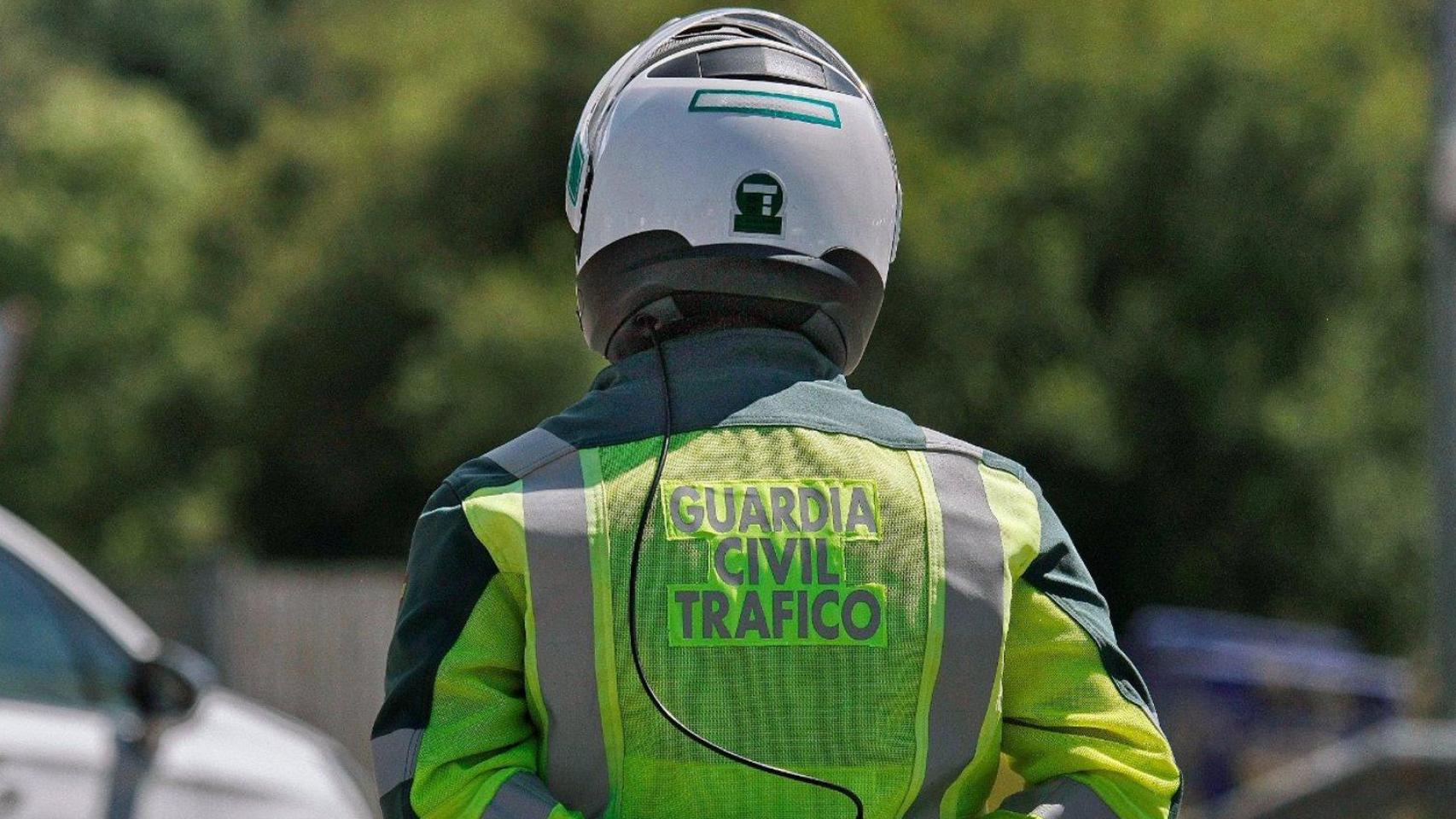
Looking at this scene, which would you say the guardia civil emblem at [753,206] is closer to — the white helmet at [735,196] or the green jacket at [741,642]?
the white helmet at [735,196]

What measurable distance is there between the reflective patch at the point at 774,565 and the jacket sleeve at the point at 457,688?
157mm

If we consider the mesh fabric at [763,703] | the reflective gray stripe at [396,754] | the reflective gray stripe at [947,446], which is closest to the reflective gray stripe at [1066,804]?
the mesh fabric at [763,703]

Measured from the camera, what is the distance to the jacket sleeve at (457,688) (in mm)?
2012

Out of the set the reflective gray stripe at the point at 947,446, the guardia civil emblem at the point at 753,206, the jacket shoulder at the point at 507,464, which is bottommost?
the reflective gray stripe at the point at 947,446

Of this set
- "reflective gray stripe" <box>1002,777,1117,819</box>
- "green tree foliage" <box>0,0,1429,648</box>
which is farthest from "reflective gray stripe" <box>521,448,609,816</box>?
"green tree foliage" <box>0,0,1429,648</box>

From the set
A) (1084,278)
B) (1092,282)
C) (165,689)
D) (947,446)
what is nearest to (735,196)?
(947,446)

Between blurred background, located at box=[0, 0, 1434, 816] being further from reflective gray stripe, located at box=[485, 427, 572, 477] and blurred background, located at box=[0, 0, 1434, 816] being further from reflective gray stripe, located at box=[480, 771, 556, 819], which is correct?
reflective gray stripe, located at box=[480, 771, 556, 819]

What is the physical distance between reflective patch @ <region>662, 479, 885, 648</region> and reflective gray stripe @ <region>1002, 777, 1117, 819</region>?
23 cm

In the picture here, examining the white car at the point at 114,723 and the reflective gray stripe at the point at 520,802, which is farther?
the white car at the point at 114,723

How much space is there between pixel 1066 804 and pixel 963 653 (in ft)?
0.60

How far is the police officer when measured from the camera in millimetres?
1996

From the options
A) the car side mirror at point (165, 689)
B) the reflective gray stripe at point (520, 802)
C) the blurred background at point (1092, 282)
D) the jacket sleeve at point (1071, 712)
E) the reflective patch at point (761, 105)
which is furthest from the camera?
the blurred background at point (1092, 282)

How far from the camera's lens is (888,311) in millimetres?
24219

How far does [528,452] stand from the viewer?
208cm
